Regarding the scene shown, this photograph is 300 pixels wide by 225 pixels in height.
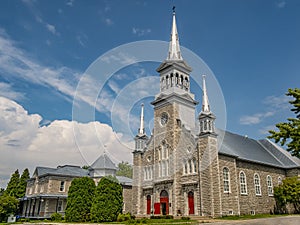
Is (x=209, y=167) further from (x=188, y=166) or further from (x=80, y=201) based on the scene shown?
(x=80, y=201)

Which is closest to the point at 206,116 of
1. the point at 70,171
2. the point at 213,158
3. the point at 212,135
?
the point at 212,135

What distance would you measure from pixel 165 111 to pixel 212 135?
8.24 metres

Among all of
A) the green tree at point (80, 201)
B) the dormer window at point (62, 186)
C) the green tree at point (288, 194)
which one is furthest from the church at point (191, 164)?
the dormer window at point (62, 186)

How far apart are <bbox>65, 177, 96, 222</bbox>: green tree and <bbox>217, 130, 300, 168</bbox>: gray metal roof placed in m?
15.4

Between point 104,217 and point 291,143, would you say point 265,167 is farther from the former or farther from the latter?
point 291,143

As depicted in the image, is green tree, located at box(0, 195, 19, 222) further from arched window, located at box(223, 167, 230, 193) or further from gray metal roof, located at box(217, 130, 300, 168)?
gray metal roof, located at box(217, 130, 300, 168)

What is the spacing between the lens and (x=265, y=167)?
37156mm

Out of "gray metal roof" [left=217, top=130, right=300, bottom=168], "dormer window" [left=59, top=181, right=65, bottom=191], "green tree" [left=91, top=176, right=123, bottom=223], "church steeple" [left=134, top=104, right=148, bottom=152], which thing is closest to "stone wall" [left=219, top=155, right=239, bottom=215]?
"gray metal roof" [left=217, top=130, right=300, bottom=168]

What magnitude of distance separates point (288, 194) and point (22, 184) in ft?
157

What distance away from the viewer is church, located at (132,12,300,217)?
1159 inches

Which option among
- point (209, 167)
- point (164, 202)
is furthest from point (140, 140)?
point (209, 167)

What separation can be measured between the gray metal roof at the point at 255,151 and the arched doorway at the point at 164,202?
8632mm

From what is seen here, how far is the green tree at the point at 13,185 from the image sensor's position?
2111 inches

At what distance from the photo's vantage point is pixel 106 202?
88.3 ft
